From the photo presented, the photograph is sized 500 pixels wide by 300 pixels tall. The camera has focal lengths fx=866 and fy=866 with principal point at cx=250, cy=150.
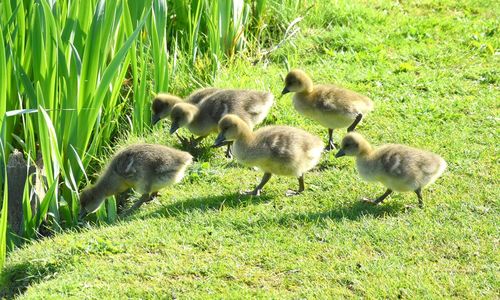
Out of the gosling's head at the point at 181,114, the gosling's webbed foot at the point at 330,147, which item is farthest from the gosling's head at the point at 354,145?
the gosling's head at the point at 181,114

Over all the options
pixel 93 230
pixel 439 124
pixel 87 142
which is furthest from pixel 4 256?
pixel 439 124

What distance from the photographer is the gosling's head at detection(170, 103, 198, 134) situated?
27.5 ft

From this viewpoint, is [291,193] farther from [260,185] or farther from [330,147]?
[330,147]

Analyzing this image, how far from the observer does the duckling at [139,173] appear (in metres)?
7.59

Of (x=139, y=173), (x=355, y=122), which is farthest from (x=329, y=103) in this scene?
(x=139, y=173)

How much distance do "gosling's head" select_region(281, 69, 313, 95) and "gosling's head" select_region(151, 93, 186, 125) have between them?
117 cm

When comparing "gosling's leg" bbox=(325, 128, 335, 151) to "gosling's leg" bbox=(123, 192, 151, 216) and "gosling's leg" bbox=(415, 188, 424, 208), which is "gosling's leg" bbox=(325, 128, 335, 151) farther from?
"gosling's leg" bbox=(123, 192, 151, 216)

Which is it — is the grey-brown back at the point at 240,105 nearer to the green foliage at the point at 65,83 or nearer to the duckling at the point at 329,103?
the duckling at the point at 329,103

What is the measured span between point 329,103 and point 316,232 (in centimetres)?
192

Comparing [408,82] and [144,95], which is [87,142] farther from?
[408,82]

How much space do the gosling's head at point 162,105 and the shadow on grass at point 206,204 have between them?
4.02 feet

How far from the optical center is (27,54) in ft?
25.6

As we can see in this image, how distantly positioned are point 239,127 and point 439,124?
2.50 m

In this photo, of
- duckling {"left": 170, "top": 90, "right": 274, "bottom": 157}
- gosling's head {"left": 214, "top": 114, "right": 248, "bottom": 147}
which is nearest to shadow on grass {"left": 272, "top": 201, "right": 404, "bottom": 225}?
gosling's head {"left": 214, "top": 114, "right": 248, "bottom": 147}
